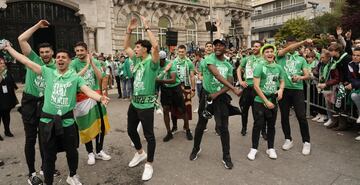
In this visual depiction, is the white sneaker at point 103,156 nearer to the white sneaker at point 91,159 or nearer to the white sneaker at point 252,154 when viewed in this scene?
the white sneaker at point 91,159

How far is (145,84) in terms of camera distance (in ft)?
14.4

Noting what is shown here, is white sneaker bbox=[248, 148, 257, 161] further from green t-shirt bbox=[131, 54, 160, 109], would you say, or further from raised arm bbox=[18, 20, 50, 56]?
raised arm bbox=[18, 20, 50, 56]

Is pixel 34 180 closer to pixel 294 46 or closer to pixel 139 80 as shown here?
pixel 139 80

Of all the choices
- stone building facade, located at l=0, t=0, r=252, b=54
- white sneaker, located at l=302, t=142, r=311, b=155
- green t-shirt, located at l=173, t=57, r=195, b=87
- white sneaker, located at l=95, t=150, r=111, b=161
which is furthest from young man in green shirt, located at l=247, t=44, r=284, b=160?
stone building facade, located at l=0, t=0, r=252, b=54

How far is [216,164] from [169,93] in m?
2.02

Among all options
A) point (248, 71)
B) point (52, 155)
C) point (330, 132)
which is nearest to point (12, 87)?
point (52, 155)

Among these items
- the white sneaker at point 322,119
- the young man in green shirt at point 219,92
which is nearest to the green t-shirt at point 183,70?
the young man in green shirt at point 219,92

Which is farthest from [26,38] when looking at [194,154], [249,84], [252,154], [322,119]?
[322,119]

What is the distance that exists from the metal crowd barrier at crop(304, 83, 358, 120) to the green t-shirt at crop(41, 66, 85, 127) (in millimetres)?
5419

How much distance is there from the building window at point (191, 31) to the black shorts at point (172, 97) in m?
20.3

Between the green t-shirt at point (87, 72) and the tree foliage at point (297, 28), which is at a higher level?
the tree foliage at point (297, 28)

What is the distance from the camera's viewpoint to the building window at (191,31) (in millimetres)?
26203

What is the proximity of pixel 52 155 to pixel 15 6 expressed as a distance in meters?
16.8

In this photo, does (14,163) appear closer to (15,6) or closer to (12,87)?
(12,87)
